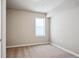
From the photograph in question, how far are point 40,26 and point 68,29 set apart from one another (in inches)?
87.4

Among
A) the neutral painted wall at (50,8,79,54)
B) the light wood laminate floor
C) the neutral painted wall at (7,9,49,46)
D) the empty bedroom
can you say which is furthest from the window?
the light wood laminate floor

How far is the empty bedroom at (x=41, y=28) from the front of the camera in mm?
3357

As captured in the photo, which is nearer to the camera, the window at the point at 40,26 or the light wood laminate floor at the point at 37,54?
the light wood laminate floor at the point at 37,54

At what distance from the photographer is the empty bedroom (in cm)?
336

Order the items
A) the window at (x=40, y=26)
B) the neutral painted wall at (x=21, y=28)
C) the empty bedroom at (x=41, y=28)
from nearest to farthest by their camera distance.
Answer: the empty bedroom at (x=41, y=28)
the neutral painted wall at (x=21, y=28)
the window at (x=40, y=26)

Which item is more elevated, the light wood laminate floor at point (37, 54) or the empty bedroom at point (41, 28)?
the empty bedroom at point (41, 28)

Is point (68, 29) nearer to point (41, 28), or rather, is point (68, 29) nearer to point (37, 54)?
point (37, 54)

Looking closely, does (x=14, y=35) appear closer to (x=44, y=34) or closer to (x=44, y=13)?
(x=44, y=34)

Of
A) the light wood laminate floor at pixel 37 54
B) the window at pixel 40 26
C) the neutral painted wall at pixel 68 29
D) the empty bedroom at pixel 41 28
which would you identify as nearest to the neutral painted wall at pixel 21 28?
the empty bedroom at pixel 41 28

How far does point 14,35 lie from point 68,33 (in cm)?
312

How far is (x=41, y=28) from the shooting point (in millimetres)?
5445

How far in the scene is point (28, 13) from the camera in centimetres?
499

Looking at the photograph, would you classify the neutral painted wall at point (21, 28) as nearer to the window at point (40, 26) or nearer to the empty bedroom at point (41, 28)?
the empty bedroom at point (41, 28)

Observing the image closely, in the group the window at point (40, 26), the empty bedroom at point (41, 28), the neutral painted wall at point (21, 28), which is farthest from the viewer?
the window at point (40, 26)
